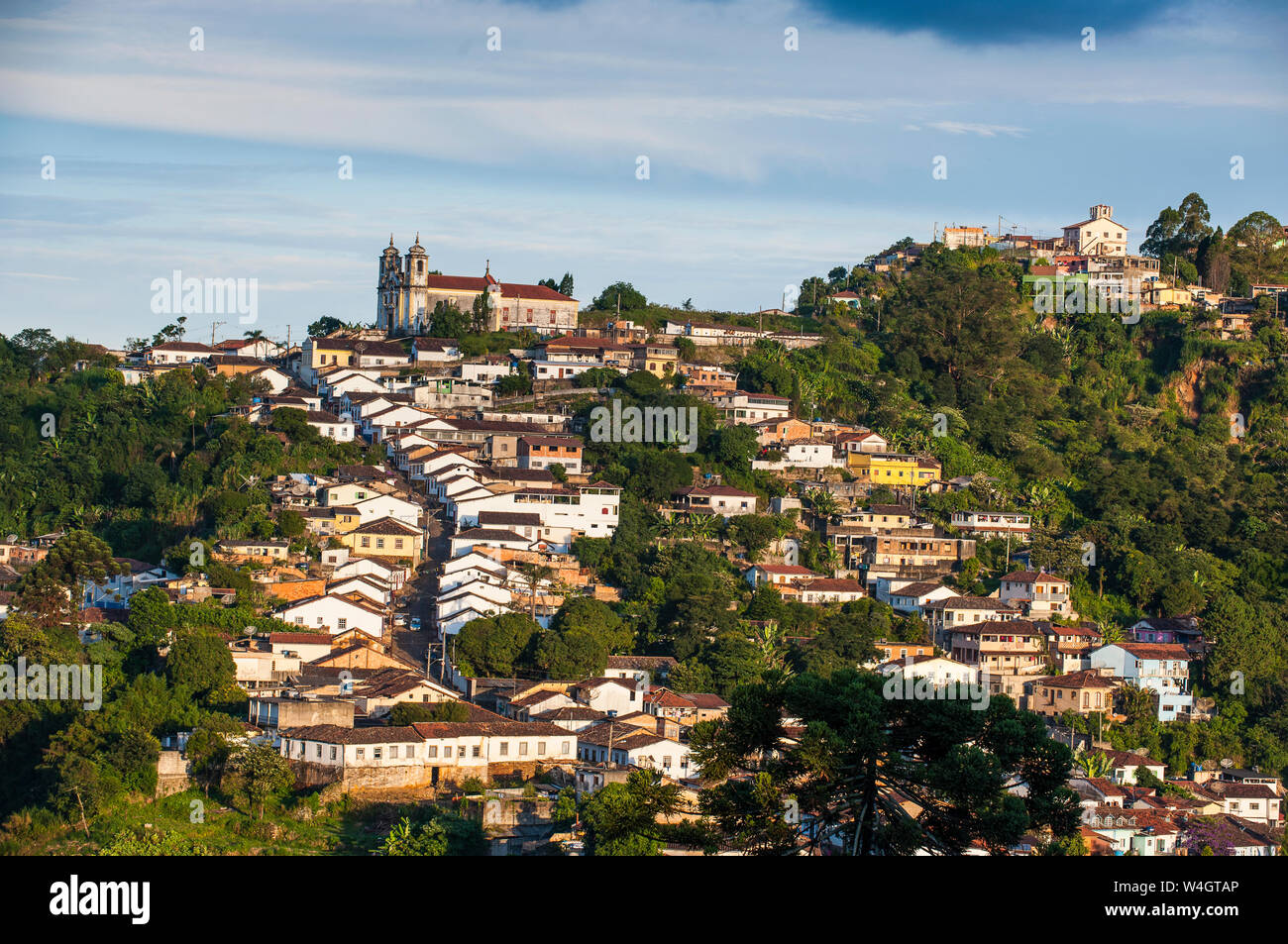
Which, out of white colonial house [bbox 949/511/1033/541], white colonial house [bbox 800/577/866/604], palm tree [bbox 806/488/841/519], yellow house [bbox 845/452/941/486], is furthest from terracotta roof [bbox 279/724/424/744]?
yellow house [bbox 845/452/941/486]

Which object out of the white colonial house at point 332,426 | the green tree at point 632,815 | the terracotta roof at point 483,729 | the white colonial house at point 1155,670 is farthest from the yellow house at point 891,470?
the green tree at point 632,815

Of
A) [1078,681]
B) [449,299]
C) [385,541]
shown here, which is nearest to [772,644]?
[1078,681]

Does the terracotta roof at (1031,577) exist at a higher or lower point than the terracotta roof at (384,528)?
lower

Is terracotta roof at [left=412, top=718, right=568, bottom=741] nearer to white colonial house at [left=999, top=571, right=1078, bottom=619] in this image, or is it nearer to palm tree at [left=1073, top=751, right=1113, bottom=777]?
palm tree at [left=1073, top=751, right=1113, bottom=777]

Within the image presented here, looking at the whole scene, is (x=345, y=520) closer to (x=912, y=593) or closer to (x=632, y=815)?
(x=912, y=593)

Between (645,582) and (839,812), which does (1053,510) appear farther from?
(839,812)

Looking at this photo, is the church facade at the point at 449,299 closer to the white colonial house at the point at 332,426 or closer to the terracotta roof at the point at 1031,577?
the white colonial house at the point at 332,426
